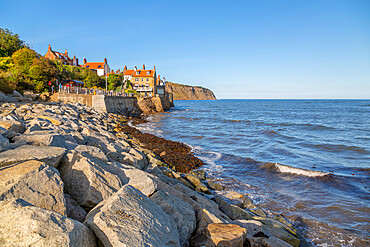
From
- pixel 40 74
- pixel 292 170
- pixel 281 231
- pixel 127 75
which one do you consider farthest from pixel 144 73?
pixel 281 231

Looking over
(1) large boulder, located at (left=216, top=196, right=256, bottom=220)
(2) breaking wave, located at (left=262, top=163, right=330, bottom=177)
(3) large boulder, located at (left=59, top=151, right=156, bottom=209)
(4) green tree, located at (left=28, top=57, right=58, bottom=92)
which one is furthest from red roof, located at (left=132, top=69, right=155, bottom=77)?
(3) large boulder, located at (left=59, top=151, right=156, bottom=209)

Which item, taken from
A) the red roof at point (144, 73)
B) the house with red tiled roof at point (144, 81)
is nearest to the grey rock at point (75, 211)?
the house with red tiled roof at point (144, 81)

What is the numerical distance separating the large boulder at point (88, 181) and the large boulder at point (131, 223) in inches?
24.2

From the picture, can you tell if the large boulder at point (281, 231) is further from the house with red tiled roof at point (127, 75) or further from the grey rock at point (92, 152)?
the house with red tiled roof at point (127, 75)

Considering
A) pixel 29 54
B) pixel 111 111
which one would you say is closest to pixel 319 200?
pixel 111 111

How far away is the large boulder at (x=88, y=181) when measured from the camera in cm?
391

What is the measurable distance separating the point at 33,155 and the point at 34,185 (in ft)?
2.88

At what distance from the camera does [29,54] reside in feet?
114

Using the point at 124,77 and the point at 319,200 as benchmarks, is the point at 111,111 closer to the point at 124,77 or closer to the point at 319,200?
the point at 319,200

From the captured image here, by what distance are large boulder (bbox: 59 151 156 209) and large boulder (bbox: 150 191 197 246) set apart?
250 mm

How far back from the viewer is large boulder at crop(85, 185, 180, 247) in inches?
111

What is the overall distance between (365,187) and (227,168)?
6297 mm

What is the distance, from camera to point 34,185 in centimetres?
315

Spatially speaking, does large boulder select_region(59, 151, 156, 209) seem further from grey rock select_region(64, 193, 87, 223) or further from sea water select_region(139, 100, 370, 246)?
sea water select_region(139, 100, 370, 246)
